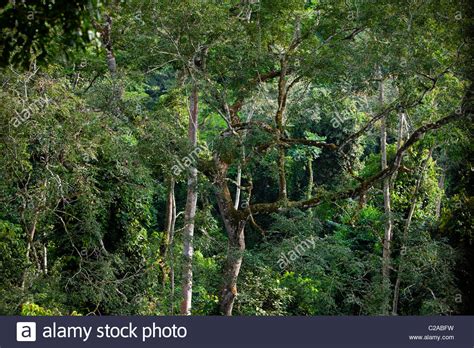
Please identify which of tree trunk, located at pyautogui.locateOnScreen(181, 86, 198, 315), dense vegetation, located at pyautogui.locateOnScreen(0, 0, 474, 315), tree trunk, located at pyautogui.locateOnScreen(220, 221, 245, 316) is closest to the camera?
dense vegetation, located at pyautogui.locateOnScreen(0, 0, 474, 315)

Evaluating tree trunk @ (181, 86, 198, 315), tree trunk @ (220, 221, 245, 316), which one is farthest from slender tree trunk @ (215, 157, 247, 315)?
tree trunk @ (181, 86, 198, 315)

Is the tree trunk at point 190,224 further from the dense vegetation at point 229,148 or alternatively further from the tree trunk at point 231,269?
the tree trunk at point 231,269

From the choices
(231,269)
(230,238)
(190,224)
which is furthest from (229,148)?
(231,269)

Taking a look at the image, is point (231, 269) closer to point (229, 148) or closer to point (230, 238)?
point (230, 238)

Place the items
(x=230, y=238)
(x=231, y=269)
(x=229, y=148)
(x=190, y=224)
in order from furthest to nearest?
(x=230, y=238) → (x=231, y=269) → (x=190, y=224) → (x=229, y=148)

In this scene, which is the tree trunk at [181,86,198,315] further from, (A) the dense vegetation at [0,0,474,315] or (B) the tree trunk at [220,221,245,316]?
(B) the tree trunk at [220,221,245,316]

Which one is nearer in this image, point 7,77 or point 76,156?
point 7,77

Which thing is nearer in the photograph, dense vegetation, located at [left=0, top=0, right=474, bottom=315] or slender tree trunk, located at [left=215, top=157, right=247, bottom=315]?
dense vegetation, located at [left=0, top=0, right=474, bottom=315]

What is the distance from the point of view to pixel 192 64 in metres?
9.42

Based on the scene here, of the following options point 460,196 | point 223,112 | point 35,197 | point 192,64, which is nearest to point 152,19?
point 192,64

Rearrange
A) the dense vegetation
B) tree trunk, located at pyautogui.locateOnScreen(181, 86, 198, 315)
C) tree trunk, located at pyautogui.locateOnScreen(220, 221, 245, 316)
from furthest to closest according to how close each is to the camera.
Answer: tree trunk, located at pyautogui.locateOnScreen(220, 221, 245, 316) < tree trunk, located at pyautogui.locateOnScreen(181, 86, 198, 315) < the dense vegetation

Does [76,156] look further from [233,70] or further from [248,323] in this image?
[248,323]

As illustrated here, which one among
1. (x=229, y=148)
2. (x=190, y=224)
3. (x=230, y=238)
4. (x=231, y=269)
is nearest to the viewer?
(x=229, y=148)

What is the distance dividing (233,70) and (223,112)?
83 cm
